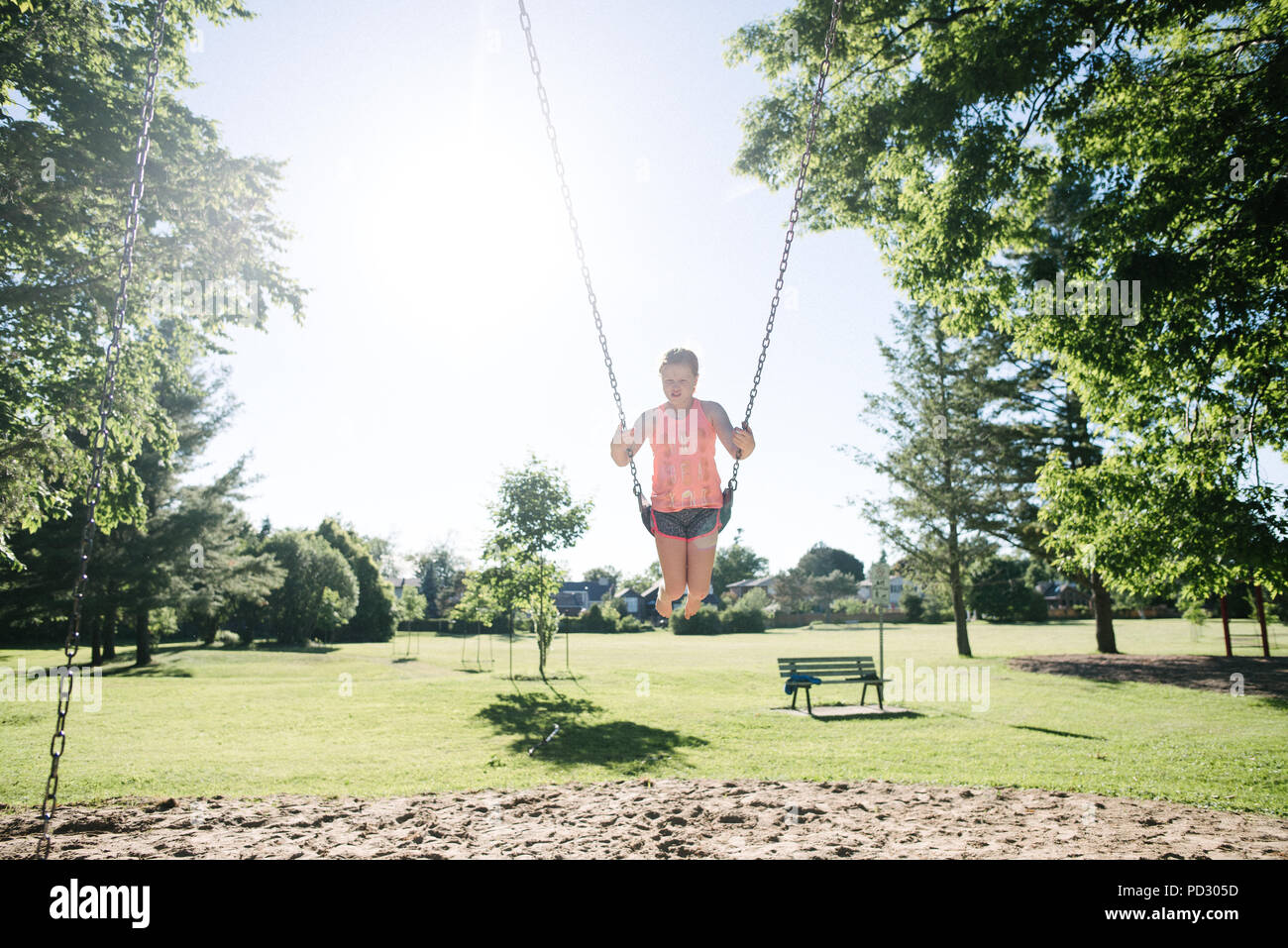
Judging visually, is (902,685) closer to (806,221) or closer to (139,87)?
(806,221)

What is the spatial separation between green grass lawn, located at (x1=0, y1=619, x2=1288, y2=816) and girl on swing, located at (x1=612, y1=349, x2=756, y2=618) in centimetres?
492

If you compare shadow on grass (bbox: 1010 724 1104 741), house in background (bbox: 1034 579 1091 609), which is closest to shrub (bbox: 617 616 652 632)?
house in background (bbox: 1034 579 1091 609)

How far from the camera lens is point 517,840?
643 centimetres

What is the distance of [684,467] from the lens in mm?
5449

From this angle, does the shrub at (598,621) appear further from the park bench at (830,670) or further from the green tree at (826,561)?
the green tree at (826,561)

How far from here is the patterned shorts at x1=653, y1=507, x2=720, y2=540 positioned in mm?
5391

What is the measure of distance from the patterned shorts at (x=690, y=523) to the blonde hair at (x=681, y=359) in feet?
3.70

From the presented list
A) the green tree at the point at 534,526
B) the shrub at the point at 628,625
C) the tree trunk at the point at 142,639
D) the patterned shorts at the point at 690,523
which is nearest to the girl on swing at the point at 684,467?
the patterned shorts at the point at 690,523

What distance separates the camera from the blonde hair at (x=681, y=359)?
5.60 m

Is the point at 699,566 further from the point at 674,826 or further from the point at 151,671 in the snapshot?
the point at 151,671

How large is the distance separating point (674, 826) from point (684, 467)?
12.5ft
